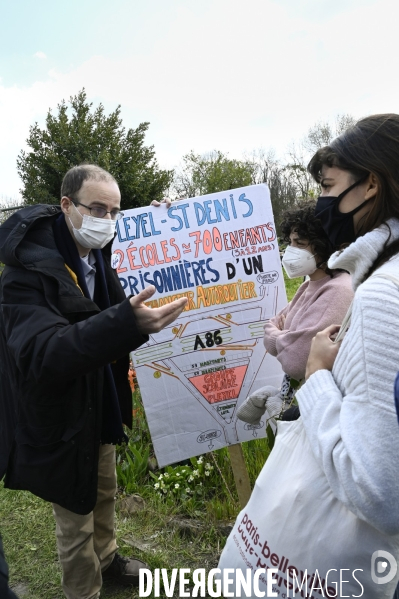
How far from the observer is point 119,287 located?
2.51m

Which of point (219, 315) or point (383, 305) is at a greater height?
point (383, 305)

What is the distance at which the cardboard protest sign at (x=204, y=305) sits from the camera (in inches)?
116

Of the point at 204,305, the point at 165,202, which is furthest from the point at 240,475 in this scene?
the point at 165,202

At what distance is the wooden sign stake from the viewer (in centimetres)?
281

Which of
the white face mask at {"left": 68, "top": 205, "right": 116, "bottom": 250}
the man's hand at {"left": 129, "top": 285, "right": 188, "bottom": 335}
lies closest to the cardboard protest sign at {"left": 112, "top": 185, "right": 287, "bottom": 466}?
the white face mask at {"left": 68, "top": 205, "right": 116, "bottom": 250}

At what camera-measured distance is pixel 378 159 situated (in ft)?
4.32

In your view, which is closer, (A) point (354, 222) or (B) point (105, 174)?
(A) point (354, 222)

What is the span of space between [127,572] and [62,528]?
2.14ft

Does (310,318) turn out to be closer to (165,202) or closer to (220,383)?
(220,383)

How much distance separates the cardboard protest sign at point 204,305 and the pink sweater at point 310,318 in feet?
1.55

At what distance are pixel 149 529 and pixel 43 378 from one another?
1700mm

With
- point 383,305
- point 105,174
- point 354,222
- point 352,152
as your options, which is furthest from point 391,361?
point 105,174

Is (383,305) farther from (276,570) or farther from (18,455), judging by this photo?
(18,455)

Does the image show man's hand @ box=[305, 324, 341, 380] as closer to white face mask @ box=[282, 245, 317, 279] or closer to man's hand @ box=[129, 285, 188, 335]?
man's hand @ box=[129, 285, 188, 335]
